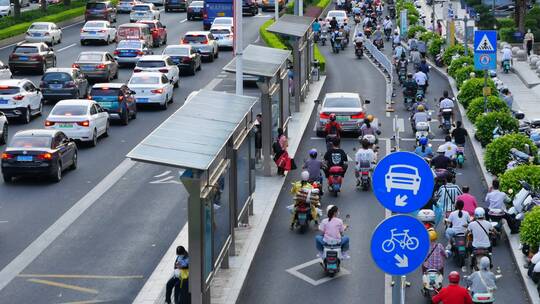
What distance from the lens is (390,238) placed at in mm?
11938

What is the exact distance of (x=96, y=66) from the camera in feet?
177

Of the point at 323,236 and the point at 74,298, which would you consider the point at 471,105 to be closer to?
the point at 323,236

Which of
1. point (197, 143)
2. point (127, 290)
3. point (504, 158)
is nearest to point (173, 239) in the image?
point (127, 290)

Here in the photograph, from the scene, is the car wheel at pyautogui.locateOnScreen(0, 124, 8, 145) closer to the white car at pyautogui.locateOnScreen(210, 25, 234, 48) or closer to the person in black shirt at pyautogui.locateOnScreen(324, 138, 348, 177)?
the person in black shirt at pyautogui.locateOnScreen(324, 138, 348, 177)

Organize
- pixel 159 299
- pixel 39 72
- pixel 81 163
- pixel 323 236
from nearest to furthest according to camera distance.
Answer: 1. pixel 159 299
2. pixel 323 236
3. pixel 81 163
4. pixel 39 72

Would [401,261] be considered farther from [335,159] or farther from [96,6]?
[96,6]

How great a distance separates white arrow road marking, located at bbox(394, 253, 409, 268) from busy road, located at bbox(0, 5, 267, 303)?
37.8 feet

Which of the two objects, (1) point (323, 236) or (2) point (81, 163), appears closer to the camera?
(1) point (323, 236)

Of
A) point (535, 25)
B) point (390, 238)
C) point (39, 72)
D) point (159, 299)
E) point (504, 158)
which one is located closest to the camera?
point (390, 238)

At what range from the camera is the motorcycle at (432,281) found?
72.7ft

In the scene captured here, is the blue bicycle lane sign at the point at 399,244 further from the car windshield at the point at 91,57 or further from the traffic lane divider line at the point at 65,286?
the car windshield at the point at 91,57

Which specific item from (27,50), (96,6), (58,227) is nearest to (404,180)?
(58,227)

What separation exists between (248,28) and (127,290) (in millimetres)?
57429

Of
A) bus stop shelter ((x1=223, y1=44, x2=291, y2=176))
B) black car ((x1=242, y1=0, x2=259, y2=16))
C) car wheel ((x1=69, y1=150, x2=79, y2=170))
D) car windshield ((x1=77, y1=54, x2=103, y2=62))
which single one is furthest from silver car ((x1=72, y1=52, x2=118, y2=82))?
black car ((x1=242, y1=0, x2=259, y2=16))
